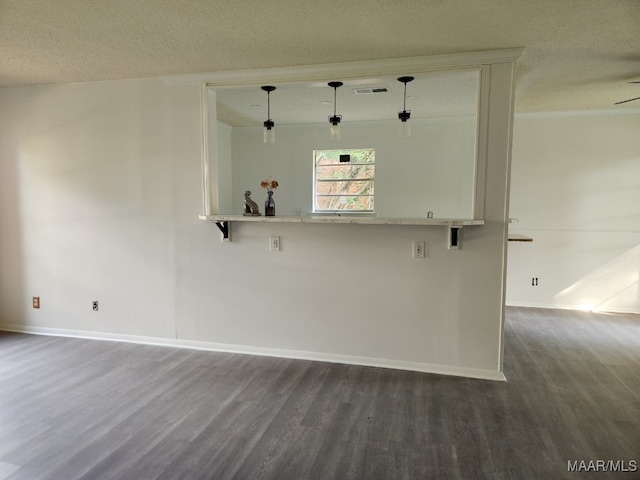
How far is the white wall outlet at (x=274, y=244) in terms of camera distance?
330 centimetres

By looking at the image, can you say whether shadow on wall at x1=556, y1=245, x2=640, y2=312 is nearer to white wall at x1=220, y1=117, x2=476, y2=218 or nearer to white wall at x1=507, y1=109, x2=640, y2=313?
white wall at x1=507, y1=109, x2=640, y2=313

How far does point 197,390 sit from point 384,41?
268 cm

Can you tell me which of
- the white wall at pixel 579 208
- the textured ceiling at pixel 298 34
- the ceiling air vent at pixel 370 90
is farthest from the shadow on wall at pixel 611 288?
the ceiling air vent at pixel 370 90

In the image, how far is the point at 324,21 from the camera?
2.23 metres

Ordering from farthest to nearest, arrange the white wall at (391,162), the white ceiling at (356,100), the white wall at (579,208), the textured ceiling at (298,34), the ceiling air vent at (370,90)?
the white wall at (391,162) → the white wall at (579,208) → the ceiling air vent at (370,90) → the white ceiling at (356,100) → the textured ceiling at (298,34)

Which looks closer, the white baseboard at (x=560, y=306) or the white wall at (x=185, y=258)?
the white wall at (x=185, y=258)

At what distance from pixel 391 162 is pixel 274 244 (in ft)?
8.49

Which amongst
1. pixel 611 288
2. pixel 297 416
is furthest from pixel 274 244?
pixel 611 288

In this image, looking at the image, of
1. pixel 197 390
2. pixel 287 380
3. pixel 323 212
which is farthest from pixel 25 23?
pixel 323 212

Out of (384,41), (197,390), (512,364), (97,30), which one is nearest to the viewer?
(97,30)

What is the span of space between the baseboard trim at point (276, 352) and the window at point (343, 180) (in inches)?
104

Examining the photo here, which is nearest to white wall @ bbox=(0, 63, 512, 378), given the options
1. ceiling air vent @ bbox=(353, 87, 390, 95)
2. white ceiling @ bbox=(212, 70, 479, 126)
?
white ceiling @ bbox=(212, 70, 479, 126)

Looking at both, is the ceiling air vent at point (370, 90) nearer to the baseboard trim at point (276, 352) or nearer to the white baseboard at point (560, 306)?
the baseboard trim at point (276, 352)

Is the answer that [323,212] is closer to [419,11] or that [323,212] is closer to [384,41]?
[384,41]
